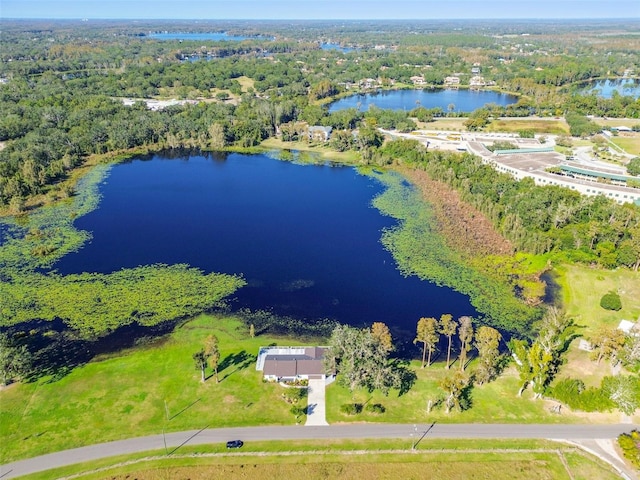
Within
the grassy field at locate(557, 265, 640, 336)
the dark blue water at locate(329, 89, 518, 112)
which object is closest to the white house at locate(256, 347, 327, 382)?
the grassy field at locate(557, 265, 640, 336)

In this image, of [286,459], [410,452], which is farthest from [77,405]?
[410,452]

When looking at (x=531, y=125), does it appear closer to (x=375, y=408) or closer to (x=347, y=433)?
(x=375, y=408)

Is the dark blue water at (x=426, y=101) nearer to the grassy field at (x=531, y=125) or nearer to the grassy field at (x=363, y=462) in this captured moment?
the grassy field at (x=531, y=125)

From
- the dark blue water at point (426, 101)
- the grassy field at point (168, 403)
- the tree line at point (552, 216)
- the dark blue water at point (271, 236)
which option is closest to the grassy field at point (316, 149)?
the dark blue water at point (271, 236)

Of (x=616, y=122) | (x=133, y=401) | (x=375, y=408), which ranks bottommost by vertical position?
(x=133, y=401)

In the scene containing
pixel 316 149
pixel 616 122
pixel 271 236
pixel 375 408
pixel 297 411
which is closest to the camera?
pixel 297 411

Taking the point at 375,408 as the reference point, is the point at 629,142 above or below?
above

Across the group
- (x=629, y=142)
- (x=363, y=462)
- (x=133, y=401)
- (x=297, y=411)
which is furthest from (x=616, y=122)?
(x=133, y=401)

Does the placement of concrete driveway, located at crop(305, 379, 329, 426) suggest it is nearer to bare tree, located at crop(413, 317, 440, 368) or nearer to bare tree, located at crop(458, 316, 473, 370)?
bare tree, located at crop(413, 317, 440, 368)
